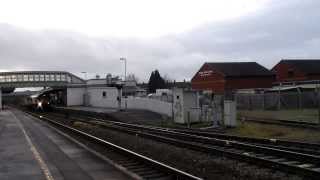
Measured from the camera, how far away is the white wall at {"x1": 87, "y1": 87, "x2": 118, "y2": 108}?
76375 millimetres

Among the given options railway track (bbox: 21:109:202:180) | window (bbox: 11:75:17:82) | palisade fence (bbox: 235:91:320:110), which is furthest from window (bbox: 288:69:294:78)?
railway track (bbox: 21:109:202:180)

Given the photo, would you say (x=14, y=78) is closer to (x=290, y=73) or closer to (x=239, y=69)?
(x=239, y=69)

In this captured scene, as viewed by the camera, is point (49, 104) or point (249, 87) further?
point (249, 87)

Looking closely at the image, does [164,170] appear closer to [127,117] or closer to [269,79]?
[127,117]

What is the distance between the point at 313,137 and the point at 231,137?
13.1 ft

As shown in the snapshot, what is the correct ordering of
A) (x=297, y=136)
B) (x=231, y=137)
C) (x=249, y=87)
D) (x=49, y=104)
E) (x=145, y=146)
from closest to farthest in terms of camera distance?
(x=145, y=146)
(x=231, y=137)
(x=297, y=136)
(x=49, y=104)
(x=249, y=87)

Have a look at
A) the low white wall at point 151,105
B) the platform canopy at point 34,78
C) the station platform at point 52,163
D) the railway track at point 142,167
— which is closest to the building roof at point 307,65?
the low white wall at point 151,105

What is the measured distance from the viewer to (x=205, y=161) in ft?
53.1

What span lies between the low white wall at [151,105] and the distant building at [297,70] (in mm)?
40275

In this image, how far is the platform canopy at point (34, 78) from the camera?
410 ft

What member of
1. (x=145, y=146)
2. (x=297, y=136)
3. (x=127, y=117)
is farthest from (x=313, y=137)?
(x=127, y=117)

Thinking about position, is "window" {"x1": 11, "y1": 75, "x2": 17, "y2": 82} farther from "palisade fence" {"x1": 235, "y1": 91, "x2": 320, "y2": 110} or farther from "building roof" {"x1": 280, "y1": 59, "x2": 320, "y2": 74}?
"palisade fence" {"x1": 235, "y1": 91, "x2": 320, "y2": 110}

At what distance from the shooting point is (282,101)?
179 feet

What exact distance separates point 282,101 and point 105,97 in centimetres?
3086
